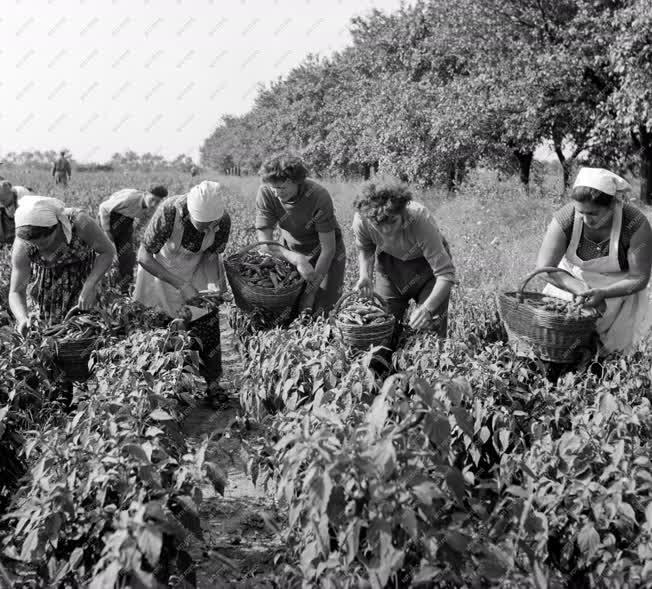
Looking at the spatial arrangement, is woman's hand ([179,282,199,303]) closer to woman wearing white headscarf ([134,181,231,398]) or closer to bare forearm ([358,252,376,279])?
woman wearing white headscarf ([134,181,231,398])

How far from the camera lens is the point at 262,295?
3.30 m

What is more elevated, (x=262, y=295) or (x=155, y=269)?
(x=155, y=269)

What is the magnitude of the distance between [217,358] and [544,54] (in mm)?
8786

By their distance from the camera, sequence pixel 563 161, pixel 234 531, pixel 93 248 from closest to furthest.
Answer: pixel 234 531 < pixel 93 248 < pixel 563 161

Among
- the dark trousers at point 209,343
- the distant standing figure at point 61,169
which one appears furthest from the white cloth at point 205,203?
the distant standing figure at point 61,169

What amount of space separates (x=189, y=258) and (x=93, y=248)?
555 millimetres

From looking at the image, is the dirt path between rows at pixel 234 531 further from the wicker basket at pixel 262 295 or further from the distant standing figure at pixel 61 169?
the distant standing figure at pixel 61 169

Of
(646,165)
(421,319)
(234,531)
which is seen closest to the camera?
A: (234,531)

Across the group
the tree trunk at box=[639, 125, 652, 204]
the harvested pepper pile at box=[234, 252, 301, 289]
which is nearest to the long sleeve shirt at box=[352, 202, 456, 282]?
the harvested pepper pile at box=[234, 252, 301, 289]

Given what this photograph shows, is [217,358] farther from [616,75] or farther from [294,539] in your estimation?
[616,75]

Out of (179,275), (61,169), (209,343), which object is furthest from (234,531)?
(61,169)

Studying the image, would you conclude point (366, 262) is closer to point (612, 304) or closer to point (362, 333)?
point (362, 333)

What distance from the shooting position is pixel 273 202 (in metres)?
3.75

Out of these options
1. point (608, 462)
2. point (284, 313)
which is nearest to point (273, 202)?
point (284, 313)
